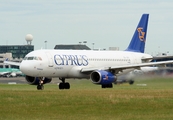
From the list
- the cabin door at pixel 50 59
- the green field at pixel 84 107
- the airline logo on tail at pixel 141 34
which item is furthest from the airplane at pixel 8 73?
the green field at pixel 84 107

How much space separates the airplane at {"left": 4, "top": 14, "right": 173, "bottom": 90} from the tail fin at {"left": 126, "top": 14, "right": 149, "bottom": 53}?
3.58 metres

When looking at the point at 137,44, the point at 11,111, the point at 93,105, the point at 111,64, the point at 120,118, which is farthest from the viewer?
the point at 137,44

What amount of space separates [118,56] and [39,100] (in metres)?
35.0

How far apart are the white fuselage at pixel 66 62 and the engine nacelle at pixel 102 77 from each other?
2319mm

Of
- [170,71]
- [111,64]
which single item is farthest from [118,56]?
[170,71]

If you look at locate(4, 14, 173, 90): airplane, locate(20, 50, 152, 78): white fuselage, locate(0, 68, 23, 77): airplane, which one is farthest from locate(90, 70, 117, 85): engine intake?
locate(0, 68, 23, 77): airplane

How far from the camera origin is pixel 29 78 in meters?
66.4

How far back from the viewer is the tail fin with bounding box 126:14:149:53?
259 feet

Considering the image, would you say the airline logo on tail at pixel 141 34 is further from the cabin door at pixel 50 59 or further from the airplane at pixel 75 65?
the cabin door at pixel 50 59

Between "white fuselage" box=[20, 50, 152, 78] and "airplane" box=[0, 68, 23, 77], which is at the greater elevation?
"white fuselage" box=[20, 50, 152, 78]

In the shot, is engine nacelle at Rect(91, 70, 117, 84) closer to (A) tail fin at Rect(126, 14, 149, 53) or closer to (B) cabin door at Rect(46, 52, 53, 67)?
(B) cabin door at Rect(46, 52, 53, 67)

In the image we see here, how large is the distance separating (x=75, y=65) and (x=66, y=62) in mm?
1443

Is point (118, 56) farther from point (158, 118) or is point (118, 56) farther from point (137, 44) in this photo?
point (158, 118)

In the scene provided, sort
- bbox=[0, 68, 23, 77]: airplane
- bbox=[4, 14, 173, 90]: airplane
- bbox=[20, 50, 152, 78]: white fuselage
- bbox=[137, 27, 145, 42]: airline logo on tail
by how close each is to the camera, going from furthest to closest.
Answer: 1. bbox=[0, 68, 23, 77]: airplane
2. bbox=[137, 27, 145, 42]: airline logo on tail
3. bbox=[4, 14, 173, 90]: airplane
4. bbox=[20, 50, 152, 78]: white fuselage
